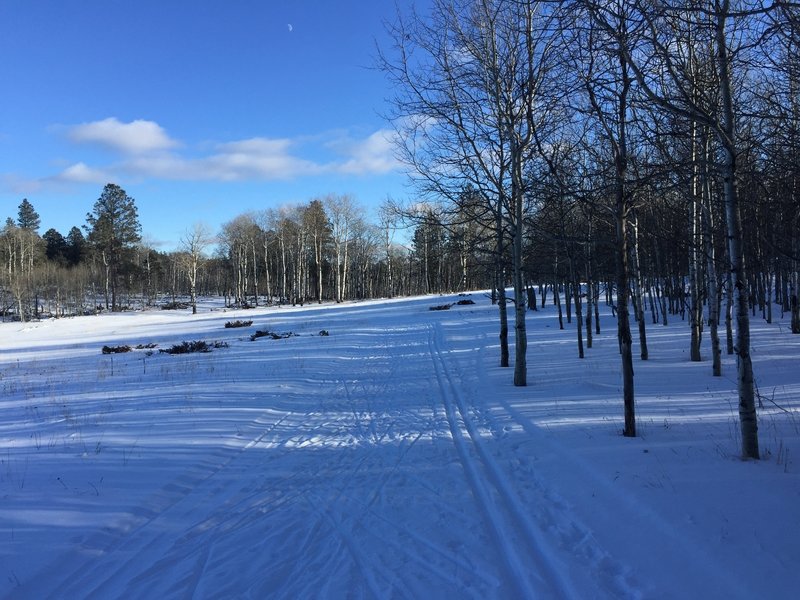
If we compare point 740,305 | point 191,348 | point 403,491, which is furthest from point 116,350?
point 740,305

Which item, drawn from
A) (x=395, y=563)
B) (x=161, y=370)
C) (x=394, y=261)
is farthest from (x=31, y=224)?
(x=395, y=563)

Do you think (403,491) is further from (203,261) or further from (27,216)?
(27,216)

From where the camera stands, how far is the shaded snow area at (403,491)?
3369mm

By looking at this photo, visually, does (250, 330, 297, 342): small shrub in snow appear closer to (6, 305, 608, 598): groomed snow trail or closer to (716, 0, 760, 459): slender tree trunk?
(6, 305, 608, 598): groomed snow trail

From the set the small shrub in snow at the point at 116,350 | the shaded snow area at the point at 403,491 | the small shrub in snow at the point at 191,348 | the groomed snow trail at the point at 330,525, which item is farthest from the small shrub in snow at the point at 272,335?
the groomed snow trail at the point at 330,525

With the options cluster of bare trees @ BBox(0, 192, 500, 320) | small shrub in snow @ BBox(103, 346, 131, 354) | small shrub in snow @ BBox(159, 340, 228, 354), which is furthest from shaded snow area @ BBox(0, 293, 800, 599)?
cluster of bare trees @ BBox(0, 192, 500, 320)

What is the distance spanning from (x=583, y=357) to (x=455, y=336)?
8889mm

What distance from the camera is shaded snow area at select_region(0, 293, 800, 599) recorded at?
3369 millimetres

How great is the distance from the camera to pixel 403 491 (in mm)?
4988

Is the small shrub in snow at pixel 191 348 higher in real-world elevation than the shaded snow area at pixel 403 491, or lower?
lower

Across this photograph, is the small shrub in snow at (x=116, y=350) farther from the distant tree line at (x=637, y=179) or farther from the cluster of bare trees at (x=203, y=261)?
the cluster of bare trees at (x=203, y=261)

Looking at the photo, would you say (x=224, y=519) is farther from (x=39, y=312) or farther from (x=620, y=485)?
(x=39, y=312)

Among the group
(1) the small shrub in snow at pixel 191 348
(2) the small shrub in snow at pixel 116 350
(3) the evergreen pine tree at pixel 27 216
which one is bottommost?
(2) the small shrub in snow at pixel 116 350

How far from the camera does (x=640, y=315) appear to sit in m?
14.5
